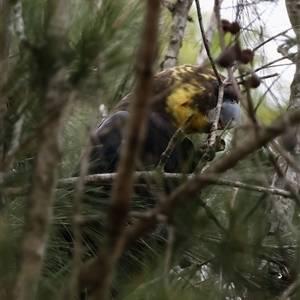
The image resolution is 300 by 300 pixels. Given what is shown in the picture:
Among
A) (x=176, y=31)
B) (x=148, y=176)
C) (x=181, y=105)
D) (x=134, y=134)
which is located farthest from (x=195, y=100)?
(x=134, y=134)

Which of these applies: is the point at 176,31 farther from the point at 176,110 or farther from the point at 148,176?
the point at 148,176

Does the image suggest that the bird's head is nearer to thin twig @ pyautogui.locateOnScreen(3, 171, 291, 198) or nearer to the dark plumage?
the dark plumage

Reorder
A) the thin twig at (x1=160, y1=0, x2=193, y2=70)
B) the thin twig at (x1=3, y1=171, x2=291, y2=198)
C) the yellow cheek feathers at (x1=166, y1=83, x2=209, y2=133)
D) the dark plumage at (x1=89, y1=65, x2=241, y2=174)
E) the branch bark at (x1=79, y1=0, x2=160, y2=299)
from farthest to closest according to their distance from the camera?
1. the thin twig at (x1=160, y1=0, x2=193, y2=70)
2. the yellow cheek feathers at (x1=166, y1=83, x2=209, y2=133)
3. the dark plumage at (x1=89, y1=65, x2=241, y2=174)
4. the thin twig at (x1=3, y1=171, x2=291, y2=198)
5. the branch bark at (x1=79, y1=0, x2=160, y2=299)

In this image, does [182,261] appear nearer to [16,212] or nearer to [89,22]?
[16,212]

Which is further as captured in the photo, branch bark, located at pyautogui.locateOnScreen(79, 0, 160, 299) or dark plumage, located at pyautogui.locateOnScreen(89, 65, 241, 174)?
dark plumage, located at pyautogui.locateOnScreen(89, 65, 241, 174)

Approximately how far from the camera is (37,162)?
2.61 feet

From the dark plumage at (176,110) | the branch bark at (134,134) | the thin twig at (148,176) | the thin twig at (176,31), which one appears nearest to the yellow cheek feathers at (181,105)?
the dark plumage at (176,110)

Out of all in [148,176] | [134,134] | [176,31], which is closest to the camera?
[134,134]

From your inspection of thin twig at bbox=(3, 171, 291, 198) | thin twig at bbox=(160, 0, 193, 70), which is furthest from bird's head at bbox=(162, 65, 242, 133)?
thin twig at bbox=(3, 171, 291, 198)

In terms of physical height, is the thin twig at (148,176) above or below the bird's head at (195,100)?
below

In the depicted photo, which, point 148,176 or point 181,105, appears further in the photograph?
point 181,105

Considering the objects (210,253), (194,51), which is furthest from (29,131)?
(194,51)

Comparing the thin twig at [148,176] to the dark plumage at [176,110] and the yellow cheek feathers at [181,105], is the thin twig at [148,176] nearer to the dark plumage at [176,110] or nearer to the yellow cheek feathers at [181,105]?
the dark plumage at [176,110]

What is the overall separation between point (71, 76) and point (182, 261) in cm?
56
